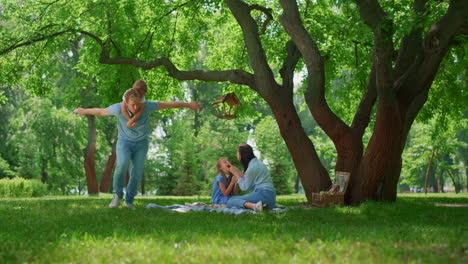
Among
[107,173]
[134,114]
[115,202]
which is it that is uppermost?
[134,114]

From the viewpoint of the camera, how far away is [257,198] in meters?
10.3

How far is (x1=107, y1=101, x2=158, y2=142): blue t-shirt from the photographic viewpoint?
10133 mm

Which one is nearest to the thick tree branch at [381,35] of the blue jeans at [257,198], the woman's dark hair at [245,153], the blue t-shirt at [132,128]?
the woman's dark hair at [245,153]

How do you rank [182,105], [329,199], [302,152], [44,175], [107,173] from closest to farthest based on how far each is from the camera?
[182,105] → [329,199] → [302,152] → [107,173] → [44,175]

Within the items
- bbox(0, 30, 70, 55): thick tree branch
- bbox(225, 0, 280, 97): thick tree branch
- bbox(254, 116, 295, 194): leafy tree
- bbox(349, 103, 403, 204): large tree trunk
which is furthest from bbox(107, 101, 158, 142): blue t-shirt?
bbox(254, 116, 295, 194): leafy tree

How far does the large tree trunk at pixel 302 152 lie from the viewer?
1334cm

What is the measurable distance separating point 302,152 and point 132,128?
193 inches

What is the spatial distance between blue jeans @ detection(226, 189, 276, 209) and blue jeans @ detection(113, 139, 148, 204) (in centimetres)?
193

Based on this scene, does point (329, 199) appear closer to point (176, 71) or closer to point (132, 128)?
point (132, 128)

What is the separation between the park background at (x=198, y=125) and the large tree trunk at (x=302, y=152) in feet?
0.27

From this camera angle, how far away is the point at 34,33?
16344 millimetres

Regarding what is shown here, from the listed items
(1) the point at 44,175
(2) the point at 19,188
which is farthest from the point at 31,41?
(1) the point at 44,175

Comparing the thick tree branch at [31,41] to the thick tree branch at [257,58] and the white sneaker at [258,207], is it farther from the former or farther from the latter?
the white sneaker at [258,207]

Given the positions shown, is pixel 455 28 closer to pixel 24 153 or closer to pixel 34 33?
pixel 34 33
